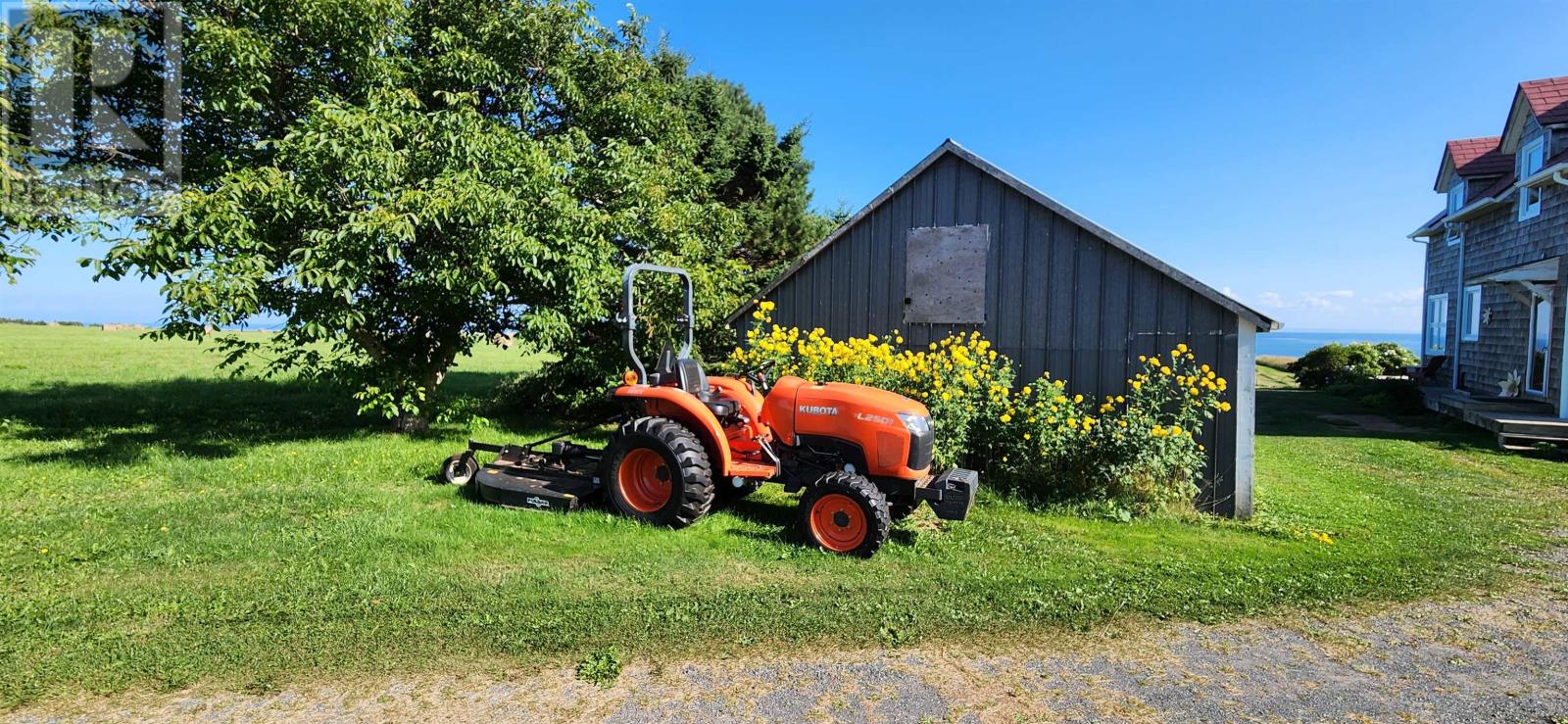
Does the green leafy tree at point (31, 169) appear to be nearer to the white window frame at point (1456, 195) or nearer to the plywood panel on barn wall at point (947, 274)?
the plywood panel on barn wall at point (947, 274)

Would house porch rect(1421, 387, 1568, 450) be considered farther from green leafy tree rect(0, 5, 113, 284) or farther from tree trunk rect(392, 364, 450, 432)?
green leafy tree rect(0, 5, 113, 284)

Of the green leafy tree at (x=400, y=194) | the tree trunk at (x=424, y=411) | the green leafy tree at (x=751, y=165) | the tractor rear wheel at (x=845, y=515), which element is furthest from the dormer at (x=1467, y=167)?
the tree trunk at (x=424, y=411)

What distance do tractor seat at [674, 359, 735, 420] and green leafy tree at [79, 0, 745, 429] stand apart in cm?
305

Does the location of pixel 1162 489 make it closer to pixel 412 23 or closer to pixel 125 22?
pixel 412 23

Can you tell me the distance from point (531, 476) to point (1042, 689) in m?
4.58

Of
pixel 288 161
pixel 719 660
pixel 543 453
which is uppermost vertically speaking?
pixel 288 161

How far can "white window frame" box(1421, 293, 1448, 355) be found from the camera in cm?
1831

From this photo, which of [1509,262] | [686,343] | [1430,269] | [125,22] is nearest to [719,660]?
[686,343]

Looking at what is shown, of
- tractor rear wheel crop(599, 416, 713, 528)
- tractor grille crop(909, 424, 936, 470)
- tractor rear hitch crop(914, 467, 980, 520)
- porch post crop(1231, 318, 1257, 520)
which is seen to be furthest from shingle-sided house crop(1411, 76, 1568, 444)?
tractor rear wheel crop(599, 416, 713, 528)

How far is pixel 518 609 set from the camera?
4023 mm

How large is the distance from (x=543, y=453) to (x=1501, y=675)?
6.44 m

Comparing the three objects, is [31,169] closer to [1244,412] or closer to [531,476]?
[531,476]

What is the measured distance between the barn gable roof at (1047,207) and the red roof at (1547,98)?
12664mm

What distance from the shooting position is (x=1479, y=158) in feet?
57.0
